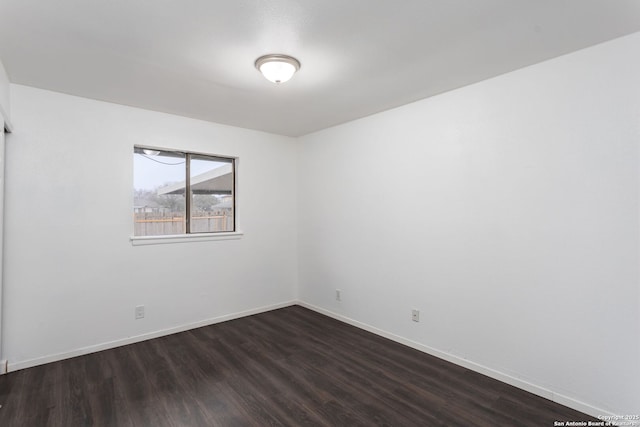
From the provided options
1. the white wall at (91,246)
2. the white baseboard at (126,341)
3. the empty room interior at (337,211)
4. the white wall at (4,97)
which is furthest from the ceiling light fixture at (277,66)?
the white baseboard at (126,341)

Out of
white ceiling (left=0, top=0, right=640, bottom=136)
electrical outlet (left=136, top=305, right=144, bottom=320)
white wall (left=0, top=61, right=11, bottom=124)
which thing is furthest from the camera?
electrical outlet (left=136, top=305, right=144, bottom=320)

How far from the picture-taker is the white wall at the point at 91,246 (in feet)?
9.02

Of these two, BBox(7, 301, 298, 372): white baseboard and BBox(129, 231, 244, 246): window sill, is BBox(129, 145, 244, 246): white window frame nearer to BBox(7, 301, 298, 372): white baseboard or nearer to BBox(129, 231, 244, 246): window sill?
BBox(129, 231, 244, 246): window sill

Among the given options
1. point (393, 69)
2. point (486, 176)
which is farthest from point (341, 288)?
point (393, 69)

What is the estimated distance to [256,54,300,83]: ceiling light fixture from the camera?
223 cm

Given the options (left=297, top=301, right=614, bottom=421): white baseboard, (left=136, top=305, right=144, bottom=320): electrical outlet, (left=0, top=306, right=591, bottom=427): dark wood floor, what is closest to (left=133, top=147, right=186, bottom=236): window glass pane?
(left=136, top=305, right=144, bottom=320): electrical outlet

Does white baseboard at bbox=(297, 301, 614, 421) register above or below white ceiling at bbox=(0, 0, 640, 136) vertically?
below

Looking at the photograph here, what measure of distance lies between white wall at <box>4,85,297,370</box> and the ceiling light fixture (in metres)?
1.80

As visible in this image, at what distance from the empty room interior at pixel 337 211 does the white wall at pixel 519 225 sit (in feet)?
0.05

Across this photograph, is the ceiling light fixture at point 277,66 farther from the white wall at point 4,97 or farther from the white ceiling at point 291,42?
the white wall at point 4,97

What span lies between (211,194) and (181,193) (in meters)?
0.38

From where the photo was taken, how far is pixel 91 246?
121 inches

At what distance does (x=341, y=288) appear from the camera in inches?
158

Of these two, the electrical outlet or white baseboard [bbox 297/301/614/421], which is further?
the electrical outlet
